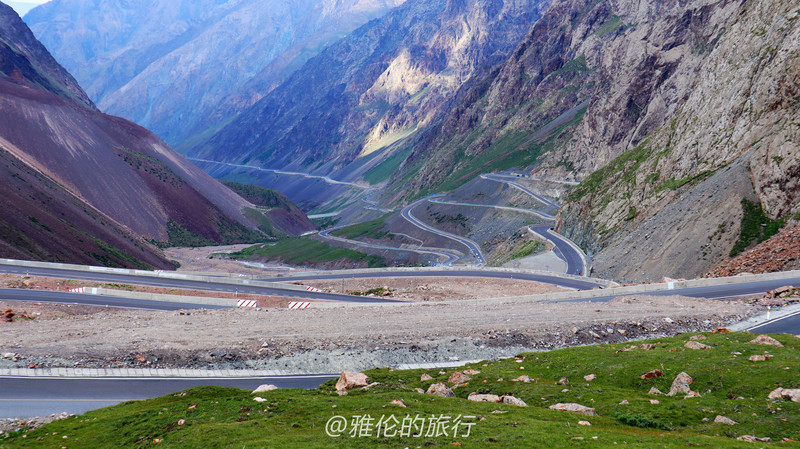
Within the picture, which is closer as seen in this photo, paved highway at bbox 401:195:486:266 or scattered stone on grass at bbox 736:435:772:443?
scattered stone on grass at bbox 736:435:772:443

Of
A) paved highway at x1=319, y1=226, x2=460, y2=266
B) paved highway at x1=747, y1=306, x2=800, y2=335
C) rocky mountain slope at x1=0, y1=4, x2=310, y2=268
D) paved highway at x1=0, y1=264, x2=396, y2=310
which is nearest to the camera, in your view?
paved highway at x1=747, y1=306, x2=800, y2=335

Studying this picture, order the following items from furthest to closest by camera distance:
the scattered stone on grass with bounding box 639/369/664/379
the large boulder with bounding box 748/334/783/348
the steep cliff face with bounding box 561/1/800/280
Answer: the steep cliff face with bounding box 561/1/800/280 → the large boulder with bounding box 748/334/783/348 → the scattered stone on grass with bounding box 639/369/664/379

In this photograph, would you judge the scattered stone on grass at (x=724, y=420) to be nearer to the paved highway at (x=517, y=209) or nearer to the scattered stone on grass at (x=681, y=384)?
the scattered stone on grass at (x=681, y=384)

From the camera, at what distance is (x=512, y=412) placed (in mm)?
16547

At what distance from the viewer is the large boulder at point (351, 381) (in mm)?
20375

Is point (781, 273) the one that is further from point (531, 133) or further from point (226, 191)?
point (226, 191)

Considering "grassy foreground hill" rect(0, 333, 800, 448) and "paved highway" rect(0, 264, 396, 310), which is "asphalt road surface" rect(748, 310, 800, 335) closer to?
"grassy foreground hill" rect(0, 333, 800, 448)

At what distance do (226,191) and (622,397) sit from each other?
593 feet

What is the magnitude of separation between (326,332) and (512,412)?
16.8 metres

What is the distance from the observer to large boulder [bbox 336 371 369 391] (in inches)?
802

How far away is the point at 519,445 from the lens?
13398 millimetres

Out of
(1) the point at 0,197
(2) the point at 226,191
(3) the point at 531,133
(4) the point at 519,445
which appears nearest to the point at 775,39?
(4) the point at 519,445

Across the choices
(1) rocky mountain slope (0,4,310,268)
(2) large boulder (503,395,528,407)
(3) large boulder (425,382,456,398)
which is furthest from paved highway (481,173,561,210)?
(2) large boulder (503,395,528,407)

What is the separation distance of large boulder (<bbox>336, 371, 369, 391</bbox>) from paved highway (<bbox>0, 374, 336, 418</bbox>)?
4346 mm
